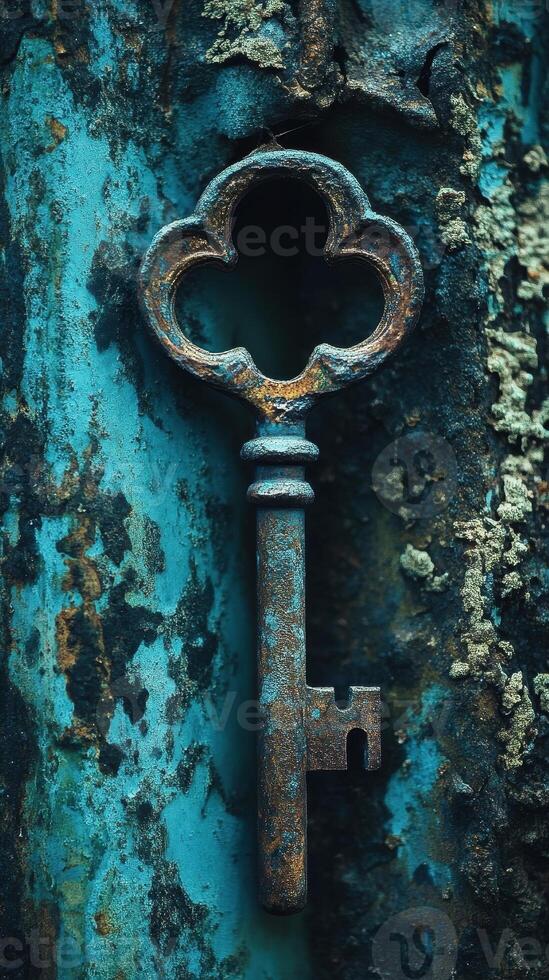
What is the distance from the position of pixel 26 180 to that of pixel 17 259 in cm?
7

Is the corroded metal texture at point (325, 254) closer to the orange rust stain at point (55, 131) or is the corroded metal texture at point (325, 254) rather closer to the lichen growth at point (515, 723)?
the orange rust stain at point (55, 131)

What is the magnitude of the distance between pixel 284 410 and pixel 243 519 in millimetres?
143

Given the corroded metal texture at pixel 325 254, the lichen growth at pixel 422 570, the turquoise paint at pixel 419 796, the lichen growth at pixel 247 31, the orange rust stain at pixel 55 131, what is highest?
the lichen growth at pixel 247 31

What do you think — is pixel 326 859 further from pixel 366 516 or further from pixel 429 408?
pixel 429 408

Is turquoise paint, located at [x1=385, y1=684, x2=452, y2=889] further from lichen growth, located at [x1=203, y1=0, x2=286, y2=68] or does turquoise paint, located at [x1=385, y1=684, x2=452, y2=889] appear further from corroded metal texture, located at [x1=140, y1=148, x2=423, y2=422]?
lichen growth, located at [x1=203, y1=0, x2=286, y2=68]

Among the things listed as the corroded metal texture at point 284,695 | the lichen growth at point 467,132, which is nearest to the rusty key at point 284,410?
the corroded metal texture at point 284,695

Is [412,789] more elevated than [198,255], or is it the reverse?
[198,255]

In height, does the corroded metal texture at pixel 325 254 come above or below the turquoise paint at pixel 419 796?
above

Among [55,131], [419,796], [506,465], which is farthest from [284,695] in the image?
[55,131]

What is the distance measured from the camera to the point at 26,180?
36.4 inches

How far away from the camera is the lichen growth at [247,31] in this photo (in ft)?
3.02

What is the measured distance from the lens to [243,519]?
3.31ft

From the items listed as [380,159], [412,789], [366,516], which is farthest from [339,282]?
[412,789]

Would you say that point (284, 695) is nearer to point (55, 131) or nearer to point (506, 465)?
point (506, 465)
